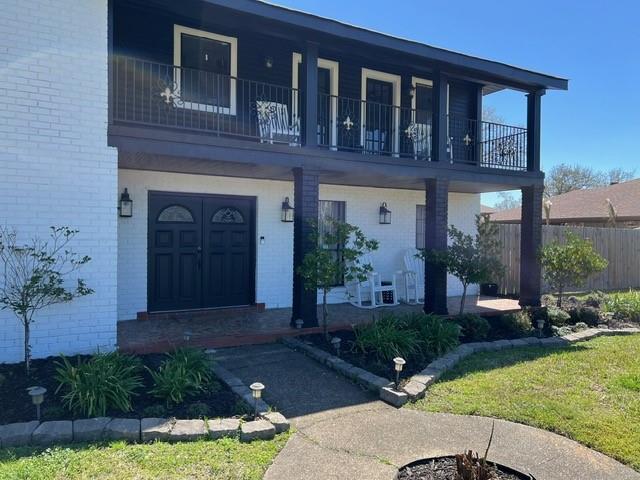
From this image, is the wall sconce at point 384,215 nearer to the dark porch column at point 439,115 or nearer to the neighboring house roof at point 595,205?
the dark porch column at point 439,115

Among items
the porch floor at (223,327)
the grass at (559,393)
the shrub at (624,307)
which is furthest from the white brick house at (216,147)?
the grass at (559,393)

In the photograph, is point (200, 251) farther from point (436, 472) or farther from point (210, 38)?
point (436, 472)

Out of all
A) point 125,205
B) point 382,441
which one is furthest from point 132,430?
point 125,205

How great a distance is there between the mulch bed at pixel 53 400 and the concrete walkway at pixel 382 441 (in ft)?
1.58

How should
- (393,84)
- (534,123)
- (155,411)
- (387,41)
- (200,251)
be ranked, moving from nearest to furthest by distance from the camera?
(155,411) < (387,41) < (200,251) < (534,123) < (393,84)

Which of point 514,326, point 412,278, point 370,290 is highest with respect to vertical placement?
point 412,278

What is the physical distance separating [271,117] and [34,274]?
15.9 ft

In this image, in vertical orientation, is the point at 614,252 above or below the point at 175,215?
below

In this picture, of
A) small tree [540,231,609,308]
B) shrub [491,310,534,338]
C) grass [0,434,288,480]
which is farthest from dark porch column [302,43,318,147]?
small tree [540,231,609,308]

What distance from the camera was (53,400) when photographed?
427cm

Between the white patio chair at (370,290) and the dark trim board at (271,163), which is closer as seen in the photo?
the dark trim board at (271,163)

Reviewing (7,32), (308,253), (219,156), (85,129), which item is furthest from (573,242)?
(7,32)

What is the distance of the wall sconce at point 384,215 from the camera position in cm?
1027

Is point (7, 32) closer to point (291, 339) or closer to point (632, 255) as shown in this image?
point (291, 339)
